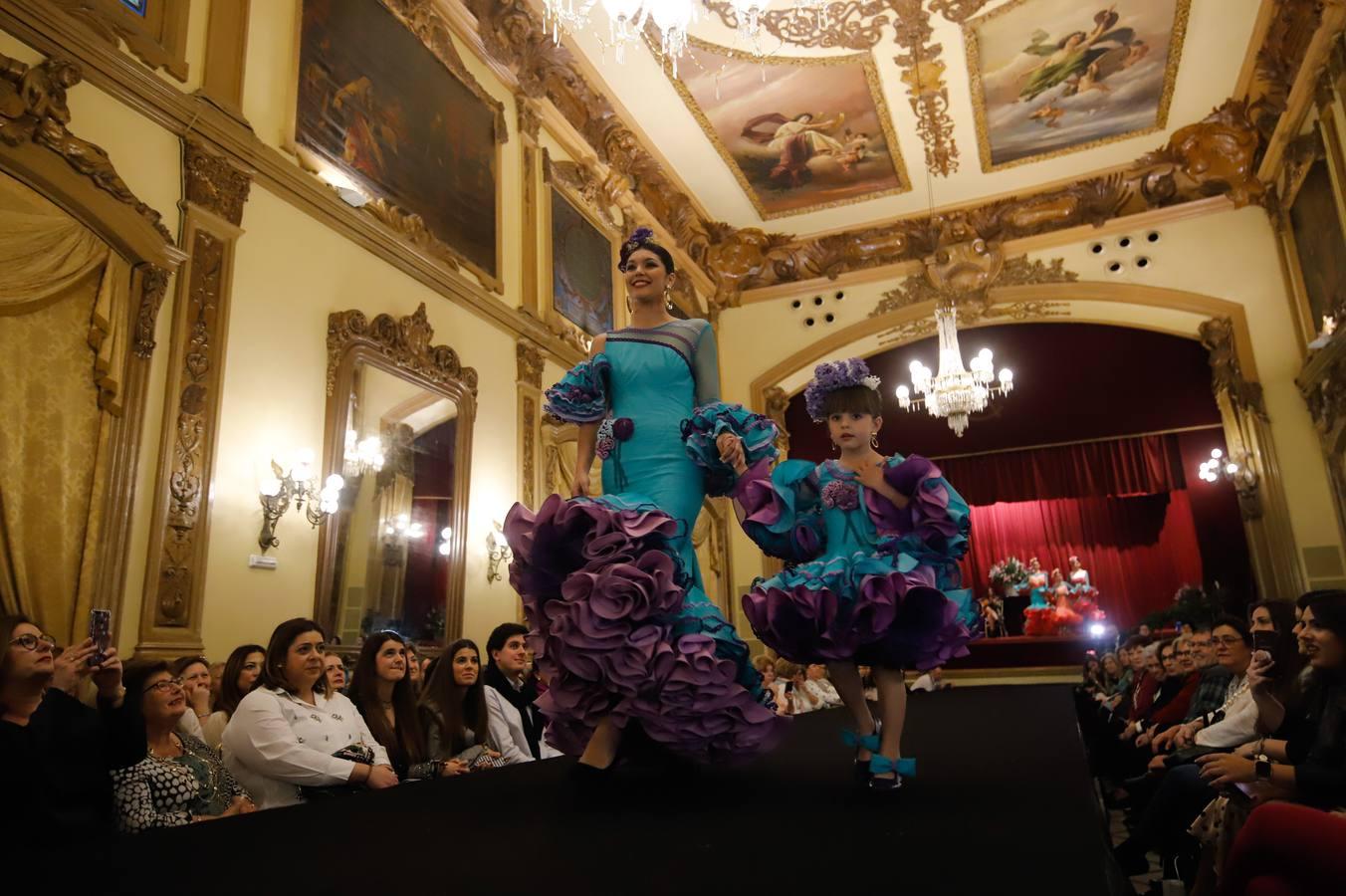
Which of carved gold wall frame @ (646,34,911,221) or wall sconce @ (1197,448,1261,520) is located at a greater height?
carved gold wall frame @ (646,34,911,221)

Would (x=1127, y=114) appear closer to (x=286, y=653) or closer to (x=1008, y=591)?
(x=1008, y=591)

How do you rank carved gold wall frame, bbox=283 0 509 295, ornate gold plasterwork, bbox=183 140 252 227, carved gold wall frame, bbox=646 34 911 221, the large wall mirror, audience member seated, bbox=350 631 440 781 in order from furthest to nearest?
carved gold wall frame, bbox=646 34 911 221 → carved gold wall frame, bbox=283 0 509 295 → the large wall mirror → ornate gold plasterwork, bbox=183 140 252 227 → audience member seated, bbox=350 631 440 781

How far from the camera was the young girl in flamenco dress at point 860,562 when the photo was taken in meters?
2.47

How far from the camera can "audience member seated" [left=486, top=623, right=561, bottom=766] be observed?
14.5 ft

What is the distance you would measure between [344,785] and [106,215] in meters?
3.53

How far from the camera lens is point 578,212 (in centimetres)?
1075

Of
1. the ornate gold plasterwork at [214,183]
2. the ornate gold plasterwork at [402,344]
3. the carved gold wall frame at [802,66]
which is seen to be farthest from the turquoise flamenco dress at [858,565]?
the carved gold wall frame at [802,66]

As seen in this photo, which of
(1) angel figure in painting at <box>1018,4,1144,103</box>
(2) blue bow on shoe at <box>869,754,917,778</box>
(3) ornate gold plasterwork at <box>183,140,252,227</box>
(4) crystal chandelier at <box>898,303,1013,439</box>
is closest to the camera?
(2) blue bow on shoe at <box>869,754,917,778</box>

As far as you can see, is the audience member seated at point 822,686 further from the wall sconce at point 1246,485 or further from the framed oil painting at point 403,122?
the wall sconce at point 1246,485

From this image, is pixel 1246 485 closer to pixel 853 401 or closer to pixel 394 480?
pixel 394 480

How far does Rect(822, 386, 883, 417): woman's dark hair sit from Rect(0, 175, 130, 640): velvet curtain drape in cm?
387

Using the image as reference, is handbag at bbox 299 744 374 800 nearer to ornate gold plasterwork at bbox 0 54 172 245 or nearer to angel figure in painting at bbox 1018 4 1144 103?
ornate gold plasterwork at bbox 0 54 172 245

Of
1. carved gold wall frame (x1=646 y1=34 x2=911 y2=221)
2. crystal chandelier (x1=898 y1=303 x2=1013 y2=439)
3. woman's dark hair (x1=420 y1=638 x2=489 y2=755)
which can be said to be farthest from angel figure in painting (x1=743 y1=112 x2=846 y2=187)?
woman's dark hair (x1=420 y1=638 x2=489 y2=755)

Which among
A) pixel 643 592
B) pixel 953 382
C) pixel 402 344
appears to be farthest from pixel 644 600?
pixel 953 382
